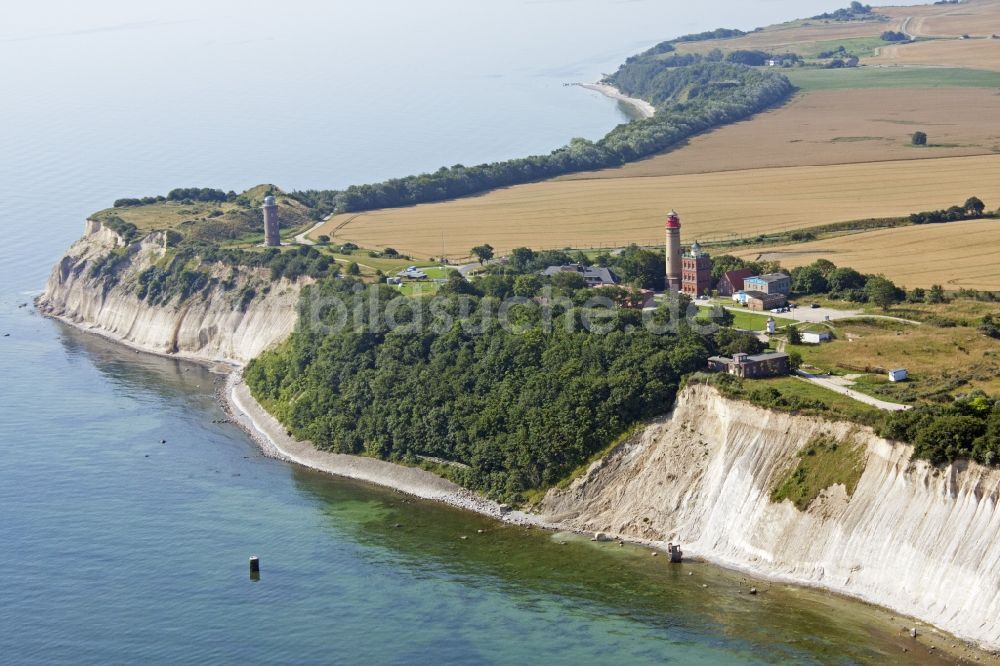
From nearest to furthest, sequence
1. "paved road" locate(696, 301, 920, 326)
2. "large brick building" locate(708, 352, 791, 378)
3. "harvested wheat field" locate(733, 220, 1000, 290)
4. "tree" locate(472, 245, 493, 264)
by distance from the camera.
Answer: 1. "large brick building" locate(708, 352, 791, 378)
2. "paved road" locate(696, 301, 920, 326)
3. "harvested wheat field" locate(733, 220, 1000, 290)
4. "tree" locate(472, 245, 493, 264)

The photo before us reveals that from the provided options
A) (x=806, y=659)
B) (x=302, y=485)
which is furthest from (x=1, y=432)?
(x=806, y=659)

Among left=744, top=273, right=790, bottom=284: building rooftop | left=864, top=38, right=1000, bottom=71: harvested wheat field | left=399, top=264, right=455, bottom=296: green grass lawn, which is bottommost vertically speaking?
left=744, top=273, right=790, bottom=284: building rooftop

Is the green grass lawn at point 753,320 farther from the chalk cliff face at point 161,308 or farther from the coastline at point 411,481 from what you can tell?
the chalk cliff face at point 161,308

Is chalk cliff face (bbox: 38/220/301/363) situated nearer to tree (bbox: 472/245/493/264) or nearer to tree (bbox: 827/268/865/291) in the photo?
tree (bbox: 472/245/493/264)

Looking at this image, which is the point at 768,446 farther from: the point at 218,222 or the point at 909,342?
the point at 218,222

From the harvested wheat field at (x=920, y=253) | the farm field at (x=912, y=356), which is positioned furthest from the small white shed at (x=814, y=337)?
the harvested wheat field at (x=920, y=253)

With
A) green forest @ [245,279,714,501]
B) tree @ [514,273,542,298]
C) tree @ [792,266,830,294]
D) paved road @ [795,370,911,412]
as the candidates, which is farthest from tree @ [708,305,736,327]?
tree @ [514,273,542,298]

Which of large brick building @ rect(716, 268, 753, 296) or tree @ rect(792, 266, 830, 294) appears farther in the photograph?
tree @ rect(792, 266, 830, 294)
